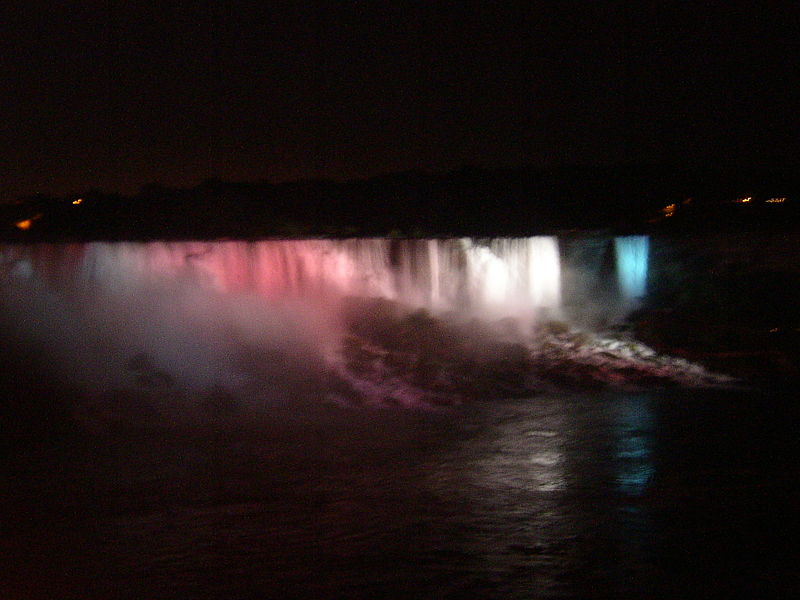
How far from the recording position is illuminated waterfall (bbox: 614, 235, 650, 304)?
19.2 m

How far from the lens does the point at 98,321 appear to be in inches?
637

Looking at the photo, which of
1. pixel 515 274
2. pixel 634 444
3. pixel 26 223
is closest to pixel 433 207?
pixel 515 274

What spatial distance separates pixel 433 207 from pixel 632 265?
20.9 ft

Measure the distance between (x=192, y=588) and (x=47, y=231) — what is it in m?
16.4

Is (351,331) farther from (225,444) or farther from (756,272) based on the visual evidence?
(756,272)

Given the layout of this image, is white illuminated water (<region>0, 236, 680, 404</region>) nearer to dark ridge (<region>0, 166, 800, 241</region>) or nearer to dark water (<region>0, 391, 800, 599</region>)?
dark ridge (<region>0, 166, 800, 241</region>)

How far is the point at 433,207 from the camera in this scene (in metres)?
24.0

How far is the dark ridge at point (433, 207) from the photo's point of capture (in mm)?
20875

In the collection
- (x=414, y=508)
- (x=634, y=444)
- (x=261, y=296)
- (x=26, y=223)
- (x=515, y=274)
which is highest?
(x=26, y=223)

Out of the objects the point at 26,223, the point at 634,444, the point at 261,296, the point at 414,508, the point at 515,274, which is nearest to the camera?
the point at 414,508

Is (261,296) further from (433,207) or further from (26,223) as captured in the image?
(433,207)

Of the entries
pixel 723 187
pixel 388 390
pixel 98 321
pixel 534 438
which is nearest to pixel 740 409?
pixel 534 438

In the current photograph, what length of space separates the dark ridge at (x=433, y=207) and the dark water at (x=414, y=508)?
9197mm

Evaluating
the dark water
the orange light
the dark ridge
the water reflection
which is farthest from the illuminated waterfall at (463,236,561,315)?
the orange light
